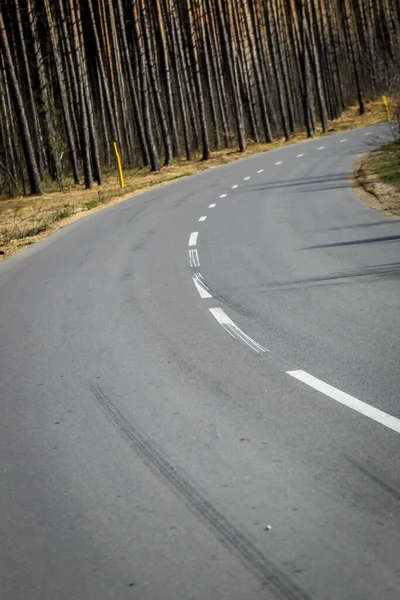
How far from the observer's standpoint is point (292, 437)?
6.07 m

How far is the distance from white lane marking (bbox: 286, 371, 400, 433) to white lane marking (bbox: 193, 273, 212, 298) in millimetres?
4256

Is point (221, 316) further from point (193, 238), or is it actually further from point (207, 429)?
point (193, 238)

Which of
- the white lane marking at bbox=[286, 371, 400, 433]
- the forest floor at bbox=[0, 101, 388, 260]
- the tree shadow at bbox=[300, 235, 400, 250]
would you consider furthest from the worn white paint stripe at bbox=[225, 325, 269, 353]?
the forest floor at bbox=[0, 101, 388, 260]

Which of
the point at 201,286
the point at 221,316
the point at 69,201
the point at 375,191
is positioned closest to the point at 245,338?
the point at 221,316

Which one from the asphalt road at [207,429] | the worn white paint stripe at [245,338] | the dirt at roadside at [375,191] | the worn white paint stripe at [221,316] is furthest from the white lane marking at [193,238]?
the worn white paint stripe at [245,338]

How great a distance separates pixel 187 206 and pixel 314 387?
701 inches

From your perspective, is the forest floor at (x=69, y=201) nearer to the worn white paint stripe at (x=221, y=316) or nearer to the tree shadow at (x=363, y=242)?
the tree shadow at (x=363, y=242)

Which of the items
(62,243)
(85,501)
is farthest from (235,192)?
(85,501)

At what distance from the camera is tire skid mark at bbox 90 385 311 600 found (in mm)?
4105

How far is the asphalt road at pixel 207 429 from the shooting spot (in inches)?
173

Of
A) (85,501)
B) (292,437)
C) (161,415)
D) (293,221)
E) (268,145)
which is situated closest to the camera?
(85,501)

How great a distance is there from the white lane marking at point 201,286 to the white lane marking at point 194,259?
0.98 m

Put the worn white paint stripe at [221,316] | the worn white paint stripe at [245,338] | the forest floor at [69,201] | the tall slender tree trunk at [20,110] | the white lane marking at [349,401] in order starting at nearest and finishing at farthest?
the white lane marking at [349,401] < the worn white paint stripe at [245,338] < the worn white paint stripe at [221,316] < the forest floor at [69,201] < the tall slender tree trunk at [20,110]

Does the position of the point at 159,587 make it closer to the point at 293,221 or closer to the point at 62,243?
the point at 293,221
